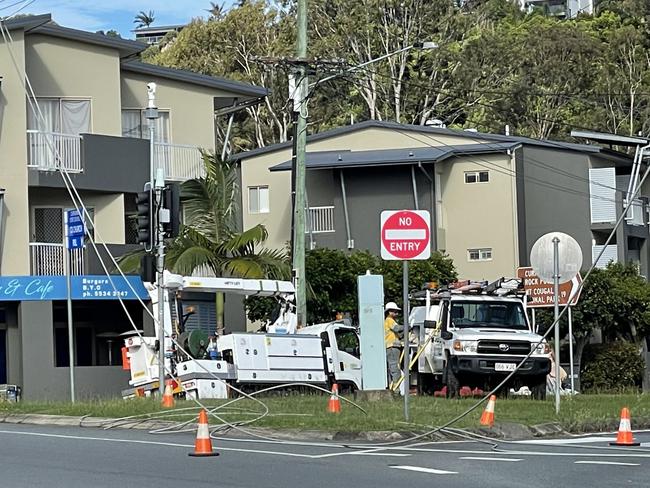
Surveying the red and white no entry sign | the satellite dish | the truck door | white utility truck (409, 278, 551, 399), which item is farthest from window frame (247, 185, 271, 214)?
the red and white no entry sign

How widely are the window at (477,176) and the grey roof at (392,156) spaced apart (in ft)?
2.54

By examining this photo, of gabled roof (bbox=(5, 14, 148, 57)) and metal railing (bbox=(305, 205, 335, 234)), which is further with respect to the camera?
metal railing (bbox=(305, 205, 335, 234))

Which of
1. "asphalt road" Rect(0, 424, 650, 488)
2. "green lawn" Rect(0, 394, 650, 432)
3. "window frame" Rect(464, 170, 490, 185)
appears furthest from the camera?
"window frame" Rect(464, 170, 490, 185)

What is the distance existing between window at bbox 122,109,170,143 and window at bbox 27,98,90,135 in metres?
2.25

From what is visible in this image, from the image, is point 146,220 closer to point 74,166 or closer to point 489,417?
point 489,417

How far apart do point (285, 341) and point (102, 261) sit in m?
7.78

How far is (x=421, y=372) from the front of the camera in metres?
27.9

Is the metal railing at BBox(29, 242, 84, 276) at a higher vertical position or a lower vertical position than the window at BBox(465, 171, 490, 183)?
lower

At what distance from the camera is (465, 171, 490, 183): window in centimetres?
4869

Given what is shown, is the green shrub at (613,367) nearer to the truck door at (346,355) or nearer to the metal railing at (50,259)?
the truck door at (346,355)

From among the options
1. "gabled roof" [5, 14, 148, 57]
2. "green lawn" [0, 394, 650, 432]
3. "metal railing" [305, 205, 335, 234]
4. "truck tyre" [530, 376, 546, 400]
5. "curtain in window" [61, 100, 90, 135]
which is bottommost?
"truck tyre" [530, 376, 546, 400]

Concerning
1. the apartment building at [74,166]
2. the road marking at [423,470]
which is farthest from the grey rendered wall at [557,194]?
the road marking at [423,470]

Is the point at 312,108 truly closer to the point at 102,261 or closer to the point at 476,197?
the point at 476,197

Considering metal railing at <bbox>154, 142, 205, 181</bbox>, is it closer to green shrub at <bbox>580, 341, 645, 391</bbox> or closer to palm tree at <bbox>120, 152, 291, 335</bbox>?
palm tree at <bbox>120, 152, 291, 335</bbox>
